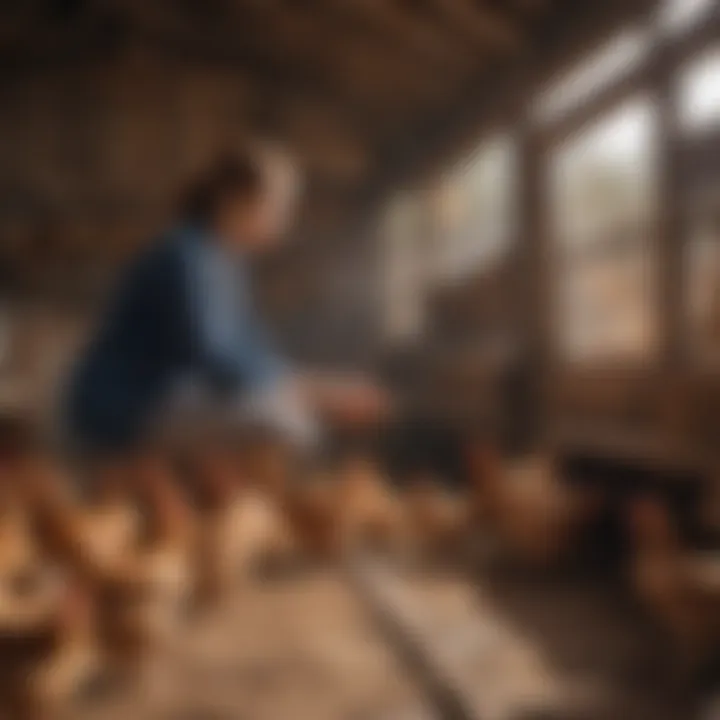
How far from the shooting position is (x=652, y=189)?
73 centimetres

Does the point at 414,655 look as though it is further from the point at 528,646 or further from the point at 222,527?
the point at 222,527

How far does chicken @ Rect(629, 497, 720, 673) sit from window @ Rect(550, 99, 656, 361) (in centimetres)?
→ 14

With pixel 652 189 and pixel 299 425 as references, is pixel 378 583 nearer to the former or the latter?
pixel 299 425

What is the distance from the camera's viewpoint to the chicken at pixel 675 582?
0.66 meters

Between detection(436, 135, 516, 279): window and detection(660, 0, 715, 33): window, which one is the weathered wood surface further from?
detection(660, 0, 715, 33): window

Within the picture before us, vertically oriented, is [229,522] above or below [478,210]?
below

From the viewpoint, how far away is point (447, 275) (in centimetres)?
82

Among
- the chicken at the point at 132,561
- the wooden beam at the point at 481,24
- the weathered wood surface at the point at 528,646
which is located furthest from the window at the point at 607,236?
the chicken at the point at 132,561

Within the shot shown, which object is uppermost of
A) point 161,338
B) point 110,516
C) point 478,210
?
point 478,210

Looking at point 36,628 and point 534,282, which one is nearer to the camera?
point 36,628

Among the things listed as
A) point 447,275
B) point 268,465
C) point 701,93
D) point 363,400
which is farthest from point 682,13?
point 268,465

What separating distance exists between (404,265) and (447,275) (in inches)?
1.6

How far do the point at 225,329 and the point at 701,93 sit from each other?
1.45ft

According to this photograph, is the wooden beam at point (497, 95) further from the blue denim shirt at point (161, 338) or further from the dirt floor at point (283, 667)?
the dirt floor at point (283, 667)
